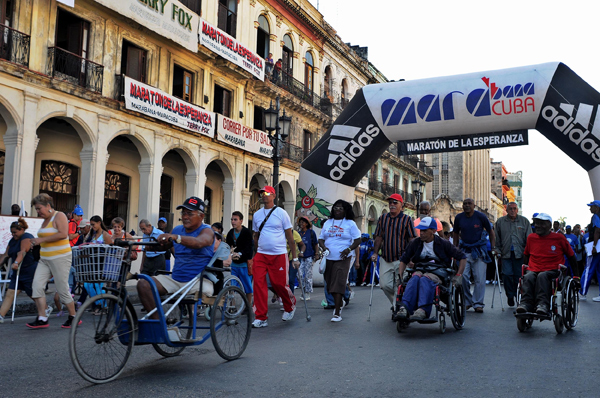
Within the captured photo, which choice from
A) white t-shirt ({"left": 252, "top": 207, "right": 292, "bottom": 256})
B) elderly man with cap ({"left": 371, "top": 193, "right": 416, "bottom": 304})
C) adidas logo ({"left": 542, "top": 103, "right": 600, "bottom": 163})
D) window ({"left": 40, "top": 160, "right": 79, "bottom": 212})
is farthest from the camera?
window ({"left": 40, "top": 160, "right": 79, "bottom": 212})

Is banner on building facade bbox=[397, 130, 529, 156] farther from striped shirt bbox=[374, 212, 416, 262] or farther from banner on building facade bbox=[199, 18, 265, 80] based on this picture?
banner on building facade bbox=[199, 18, 265, 80]

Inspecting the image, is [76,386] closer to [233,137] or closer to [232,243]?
[232,243]

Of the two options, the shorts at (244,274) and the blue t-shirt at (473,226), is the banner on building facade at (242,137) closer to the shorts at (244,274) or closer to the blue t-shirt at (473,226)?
the shorts at (244,274)

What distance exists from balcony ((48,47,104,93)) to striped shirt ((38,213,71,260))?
10.0m

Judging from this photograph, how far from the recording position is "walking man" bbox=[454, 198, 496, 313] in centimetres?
1005

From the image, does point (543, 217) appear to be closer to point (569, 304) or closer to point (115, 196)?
point (569, 304)

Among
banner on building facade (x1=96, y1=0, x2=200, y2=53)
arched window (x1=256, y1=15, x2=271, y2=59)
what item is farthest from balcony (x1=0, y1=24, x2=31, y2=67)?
arched window (x1=256, y1=15, x2=271, y2=59)

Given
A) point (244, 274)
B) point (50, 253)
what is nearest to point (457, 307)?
point (244, 274)

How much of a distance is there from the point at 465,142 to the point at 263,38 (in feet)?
53.0

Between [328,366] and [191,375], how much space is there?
126cm

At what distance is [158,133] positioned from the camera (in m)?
20.5

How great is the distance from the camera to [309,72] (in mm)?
31719

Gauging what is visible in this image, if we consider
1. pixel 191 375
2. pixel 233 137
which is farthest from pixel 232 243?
pixel 233 137

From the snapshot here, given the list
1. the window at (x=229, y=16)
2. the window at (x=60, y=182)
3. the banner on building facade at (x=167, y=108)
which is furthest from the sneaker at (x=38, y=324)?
the window at (x=229, y=16)
